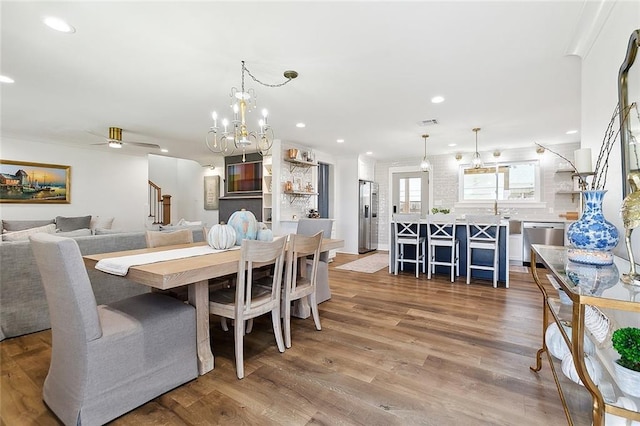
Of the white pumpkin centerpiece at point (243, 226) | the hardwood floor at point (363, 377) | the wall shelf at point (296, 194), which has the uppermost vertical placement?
the wall shelf at point (296, 194)

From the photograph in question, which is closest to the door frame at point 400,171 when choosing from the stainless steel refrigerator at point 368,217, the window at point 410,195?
the window at point 410,195

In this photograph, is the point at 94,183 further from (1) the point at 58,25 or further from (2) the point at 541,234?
(2) the point at 541,234

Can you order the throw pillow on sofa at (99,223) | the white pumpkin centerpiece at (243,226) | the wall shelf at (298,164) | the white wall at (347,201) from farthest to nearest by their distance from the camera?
the white wall at (347,201) < the throw pillow on sofa at (99,223) < the wall shelf at (298,164) < the white pumpkin centerpiece at (243,226)

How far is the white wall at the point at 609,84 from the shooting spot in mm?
1658

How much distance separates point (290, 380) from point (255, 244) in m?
0.92

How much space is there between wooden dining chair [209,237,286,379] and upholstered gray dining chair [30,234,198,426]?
315 millimetres

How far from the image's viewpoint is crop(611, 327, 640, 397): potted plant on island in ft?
3.34

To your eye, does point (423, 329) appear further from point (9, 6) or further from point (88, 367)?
point (9, 6)

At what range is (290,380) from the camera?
1.95m

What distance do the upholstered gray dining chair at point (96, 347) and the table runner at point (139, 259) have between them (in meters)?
0.23

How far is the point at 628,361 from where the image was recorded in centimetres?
106

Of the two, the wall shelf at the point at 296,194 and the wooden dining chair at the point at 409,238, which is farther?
the wall shelf at the point at 296,194

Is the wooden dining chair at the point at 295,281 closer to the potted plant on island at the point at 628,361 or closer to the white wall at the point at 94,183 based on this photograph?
the potted plant on island at the point at 628,361

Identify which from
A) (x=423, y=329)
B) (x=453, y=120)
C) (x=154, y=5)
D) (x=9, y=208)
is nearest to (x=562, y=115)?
(x=453, y=120)
